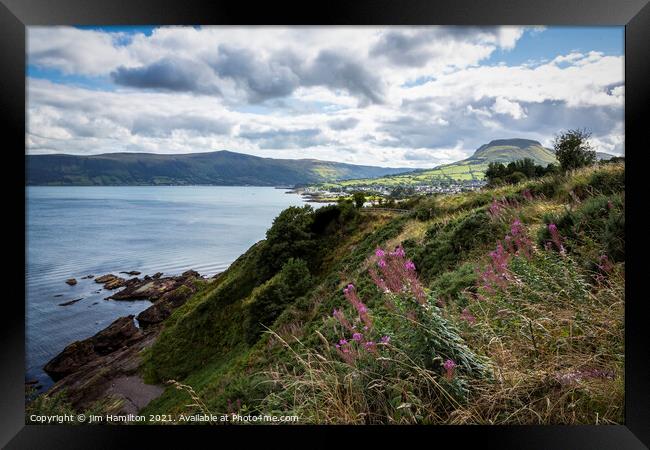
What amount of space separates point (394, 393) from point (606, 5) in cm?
353

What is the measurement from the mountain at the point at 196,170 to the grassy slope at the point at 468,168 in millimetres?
202

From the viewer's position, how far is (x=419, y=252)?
6.29m

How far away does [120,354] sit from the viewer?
6.62 m

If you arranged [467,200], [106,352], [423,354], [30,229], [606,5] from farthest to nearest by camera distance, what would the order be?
[467,200] → [106,352] → [30,229] → [606,5] → [423,354]

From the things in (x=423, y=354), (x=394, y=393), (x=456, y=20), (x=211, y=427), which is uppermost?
(x=456, y=20)

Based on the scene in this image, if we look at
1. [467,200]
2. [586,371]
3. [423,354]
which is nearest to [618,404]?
[586,371]

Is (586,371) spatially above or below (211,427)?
above

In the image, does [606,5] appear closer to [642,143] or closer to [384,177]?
[642,143]

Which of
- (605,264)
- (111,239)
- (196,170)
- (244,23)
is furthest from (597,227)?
(111,239)

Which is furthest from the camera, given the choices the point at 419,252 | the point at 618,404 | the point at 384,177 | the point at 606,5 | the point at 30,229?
the point at 419,252

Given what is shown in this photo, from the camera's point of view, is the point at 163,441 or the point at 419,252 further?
the point at 419,252

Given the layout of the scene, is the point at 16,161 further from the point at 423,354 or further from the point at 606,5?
the point at 606,5

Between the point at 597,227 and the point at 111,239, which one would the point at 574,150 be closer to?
the point at 597,227

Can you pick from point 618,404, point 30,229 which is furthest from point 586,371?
point 30,229
